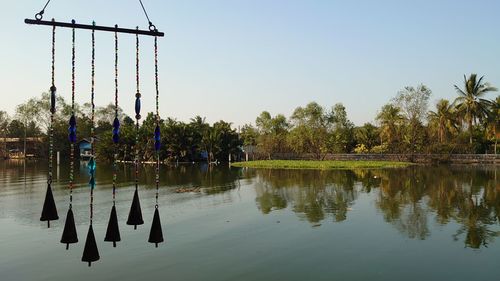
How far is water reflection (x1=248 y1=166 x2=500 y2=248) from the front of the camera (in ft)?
50.5

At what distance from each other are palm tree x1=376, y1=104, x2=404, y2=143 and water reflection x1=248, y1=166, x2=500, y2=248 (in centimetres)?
2055

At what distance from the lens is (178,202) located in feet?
70.8

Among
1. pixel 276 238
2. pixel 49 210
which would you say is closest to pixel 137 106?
pixel 49 210

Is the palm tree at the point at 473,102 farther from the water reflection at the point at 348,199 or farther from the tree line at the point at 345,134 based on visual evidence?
the water reflection at the point at 348,199

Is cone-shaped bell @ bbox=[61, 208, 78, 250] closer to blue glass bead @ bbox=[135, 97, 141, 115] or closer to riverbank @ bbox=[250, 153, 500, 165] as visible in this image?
blue glass bead @ bbox=[135, 97, 141, 115]

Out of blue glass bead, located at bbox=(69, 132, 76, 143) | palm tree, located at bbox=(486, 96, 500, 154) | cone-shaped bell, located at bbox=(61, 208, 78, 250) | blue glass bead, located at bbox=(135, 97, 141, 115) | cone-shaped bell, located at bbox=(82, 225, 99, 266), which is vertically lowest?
cone-shaped bell, located at bbox=(82, 225, 99, 266)

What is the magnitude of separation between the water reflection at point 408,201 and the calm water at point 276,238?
0.05 meters

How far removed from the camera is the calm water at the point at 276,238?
10.2 metres

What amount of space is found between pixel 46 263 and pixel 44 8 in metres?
8.31

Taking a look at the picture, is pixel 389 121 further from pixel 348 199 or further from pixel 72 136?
pixel 72 136

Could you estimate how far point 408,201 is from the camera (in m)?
21.5

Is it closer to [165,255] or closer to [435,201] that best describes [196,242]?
[165,255]

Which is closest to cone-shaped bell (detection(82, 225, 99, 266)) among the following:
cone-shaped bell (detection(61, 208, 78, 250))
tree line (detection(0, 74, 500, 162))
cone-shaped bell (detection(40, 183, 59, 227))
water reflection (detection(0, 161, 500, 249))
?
cone-shaped bell (detection(61, 208, 78, 250))

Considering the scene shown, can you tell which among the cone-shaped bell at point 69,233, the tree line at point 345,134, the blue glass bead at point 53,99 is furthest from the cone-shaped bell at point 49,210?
the tree line at point 345,134
